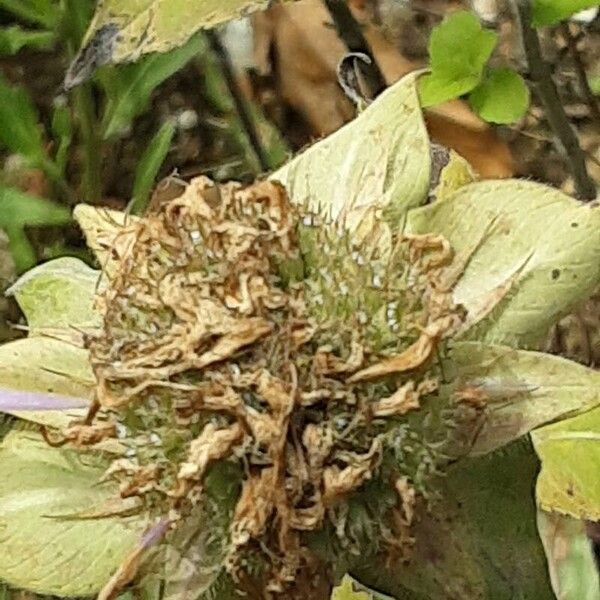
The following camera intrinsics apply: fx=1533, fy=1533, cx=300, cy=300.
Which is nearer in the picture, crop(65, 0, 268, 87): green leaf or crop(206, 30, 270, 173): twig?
crop(65, 0, 268, 87): green leaf

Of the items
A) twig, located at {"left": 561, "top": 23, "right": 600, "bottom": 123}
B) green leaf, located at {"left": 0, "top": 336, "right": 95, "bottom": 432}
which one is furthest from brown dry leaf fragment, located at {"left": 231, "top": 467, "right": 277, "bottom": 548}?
twig, located at {"left": 561, "top": 23, "right": 600, "bottom": 123}

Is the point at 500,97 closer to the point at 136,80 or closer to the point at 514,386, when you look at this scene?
the point at 514,386

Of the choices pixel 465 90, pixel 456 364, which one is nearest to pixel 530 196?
pixel 456 364

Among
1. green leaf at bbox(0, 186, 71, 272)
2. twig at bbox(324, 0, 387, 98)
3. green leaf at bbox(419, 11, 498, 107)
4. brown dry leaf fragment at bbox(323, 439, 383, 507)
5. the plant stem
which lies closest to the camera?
brown dry leaf fragment at bbox(323, 439, 383, 507)

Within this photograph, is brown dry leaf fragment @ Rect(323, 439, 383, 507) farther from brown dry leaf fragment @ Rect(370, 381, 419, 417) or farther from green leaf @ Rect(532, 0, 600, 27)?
green leaf @ Rect(532, 0, 600, 27)

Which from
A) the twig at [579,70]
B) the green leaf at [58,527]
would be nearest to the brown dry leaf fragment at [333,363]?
the green leaf at [58,527]

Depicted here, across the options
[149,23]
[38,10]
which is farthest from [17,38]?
[149,23]

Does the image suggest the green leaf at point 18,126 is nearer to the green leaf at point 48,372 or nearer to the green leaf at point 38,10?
the green leaf at point 38,10
